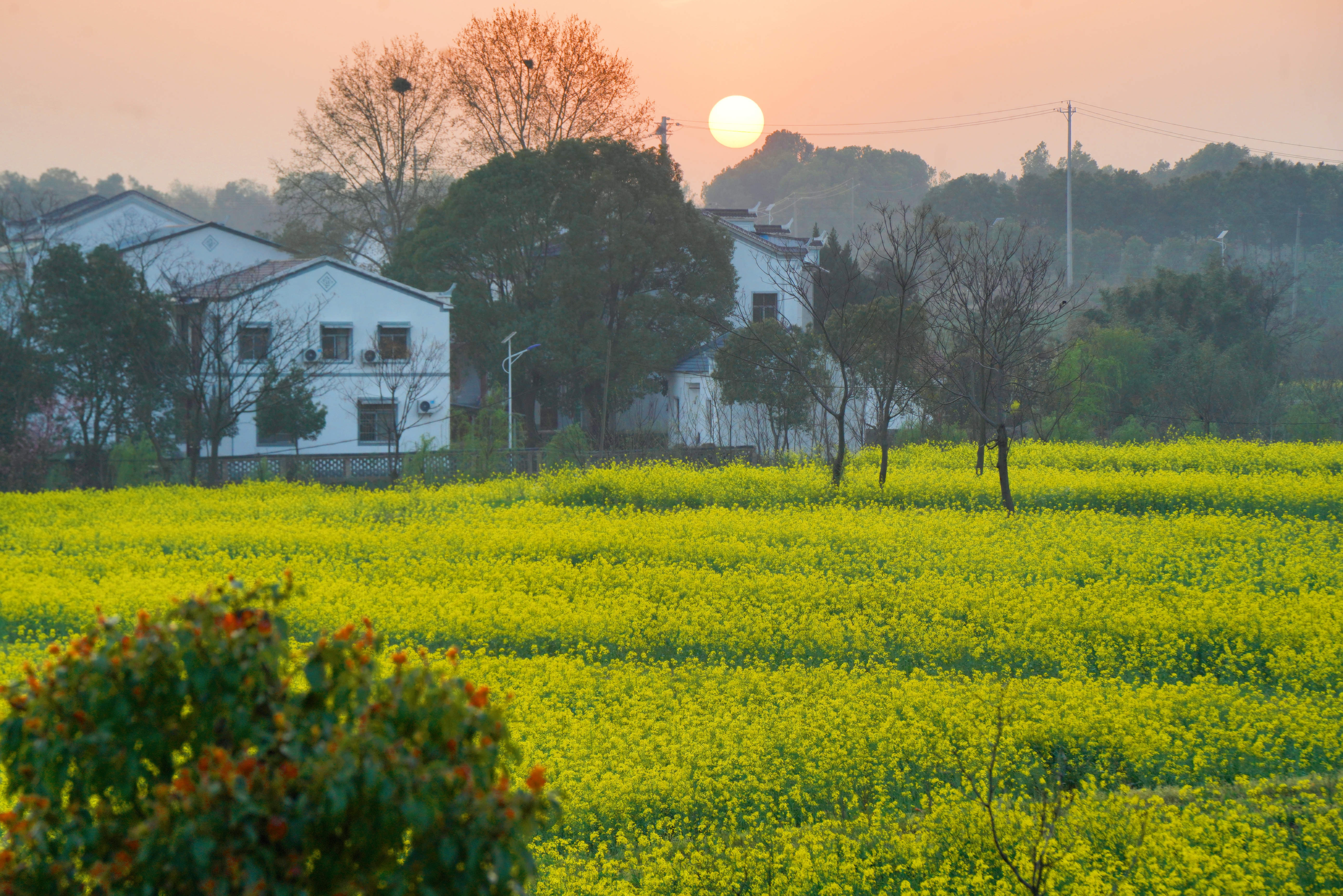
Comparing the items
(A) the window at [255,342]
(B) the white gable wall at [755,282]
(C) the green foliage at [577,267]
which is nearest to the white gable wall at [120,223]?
(A) the window at [255,342]

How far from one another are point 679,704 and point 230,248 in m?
30.9

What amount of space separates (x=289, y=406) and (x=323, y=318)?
5262 mm

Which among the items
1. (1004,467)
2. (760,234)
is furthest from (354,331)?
(1004,467)

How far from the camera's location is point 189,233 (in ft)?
103

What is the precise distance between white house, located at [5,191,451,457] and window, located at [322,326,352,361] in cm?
3

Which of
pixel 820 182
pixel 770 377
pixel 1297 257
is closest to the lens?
pixel 770 377

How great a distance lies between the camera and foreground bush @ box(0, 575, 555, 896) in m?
1.95

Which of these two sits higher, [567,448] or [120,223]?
[120,223]

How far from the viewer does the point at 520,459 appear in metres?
24.7

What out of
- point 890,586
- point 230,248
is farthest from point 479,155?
point 890,586

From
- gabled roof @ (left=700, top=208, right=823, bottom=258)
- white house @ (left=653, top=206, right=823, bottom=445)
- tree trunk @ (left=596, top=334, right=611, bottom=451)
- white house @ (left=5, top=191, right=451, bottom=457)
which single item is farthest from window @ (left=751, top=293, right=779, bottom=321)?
white house @ (left=5, top=191, right=451, bottom=457)

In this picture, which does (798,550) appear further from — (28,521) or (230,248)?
(230,248)

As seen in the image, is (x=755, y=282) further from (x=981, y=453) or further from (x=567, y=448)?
(x=981, y=453)

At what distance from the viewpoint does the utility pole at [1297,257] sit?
4831 centimetres
